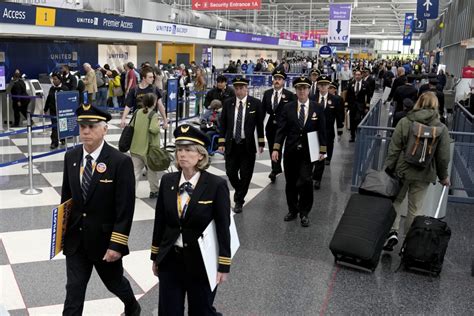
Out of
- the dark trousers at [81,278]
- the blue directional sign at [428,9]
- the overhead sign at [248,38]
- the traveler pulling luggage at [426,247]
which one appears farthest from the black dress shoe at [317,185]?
the overhead sign at [248,38]

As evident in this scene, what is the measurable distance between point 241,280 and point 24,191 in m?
4.14

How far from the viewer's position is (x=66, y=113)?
808cm

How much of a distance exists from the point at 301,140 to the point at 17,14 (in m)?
10.4

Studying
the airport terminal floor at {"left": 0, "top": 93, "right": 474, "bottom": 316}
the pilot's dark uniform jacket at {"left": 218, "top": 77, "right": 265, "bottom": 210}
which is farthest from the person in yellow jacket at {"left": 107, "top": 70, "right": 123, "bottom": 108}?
the pilot's dark uniform jacket at {"left": 218, "top": 77, "right": 265, "bottom": 210}

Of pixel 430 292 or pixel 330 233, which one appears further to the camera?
pixel 330 233

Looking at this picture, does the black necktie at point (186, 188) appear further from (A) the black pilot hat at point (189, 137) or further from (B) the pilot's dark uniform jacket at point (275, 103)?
(B) the pilot's dark uniform jacket at point (275, 103)

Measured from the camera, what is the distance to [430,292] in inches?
176

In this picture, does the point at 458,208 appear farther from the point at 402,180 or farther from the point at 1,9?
the point at 1,9

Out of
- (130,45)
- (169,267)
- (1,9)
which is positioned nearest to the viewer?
(169,267)

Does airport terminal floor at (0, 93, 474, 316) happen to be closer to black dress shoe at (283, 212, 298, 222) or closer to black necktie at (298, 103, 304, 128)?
black dress shoe at (283, 212, 298, 222)

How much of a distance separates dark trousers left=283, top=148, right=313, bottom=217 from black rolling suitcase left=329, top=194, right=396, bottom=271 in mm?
979

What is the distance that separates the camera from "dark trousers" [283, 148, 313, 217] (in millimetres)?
5922

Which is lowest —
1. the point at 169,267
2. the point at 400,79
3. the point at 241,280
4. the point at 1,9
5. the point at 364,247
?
the point at 241,280

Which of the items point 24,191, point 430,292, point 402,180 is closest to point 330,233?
point 402,180
